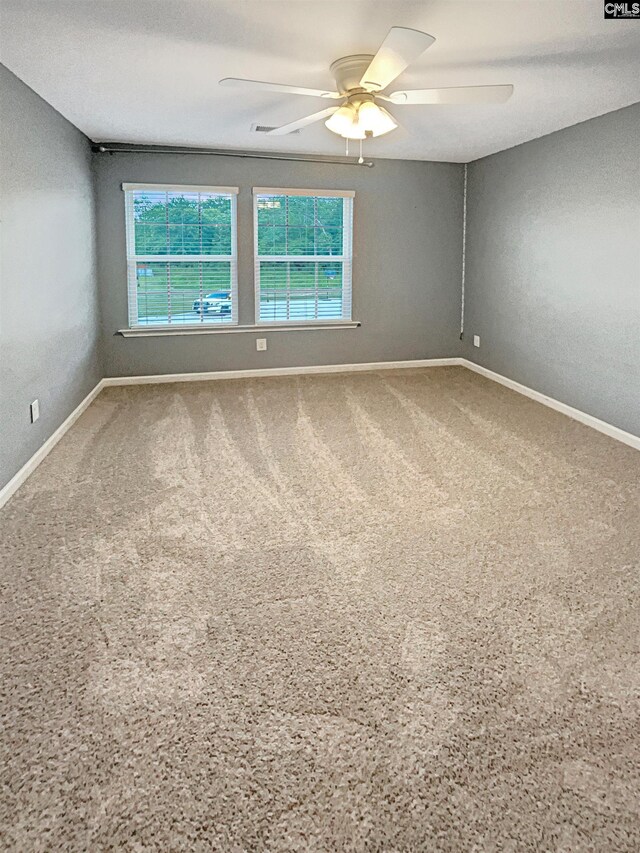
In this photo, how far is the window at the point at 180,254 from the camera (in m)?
5.57

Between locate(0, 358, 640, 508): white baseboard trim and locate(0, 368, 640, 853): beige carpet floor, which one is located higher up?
locate(0, 358, 640, 508): white baseboard trim

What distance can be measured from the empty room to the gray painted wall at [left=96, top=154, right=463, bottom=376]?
3 centimetres

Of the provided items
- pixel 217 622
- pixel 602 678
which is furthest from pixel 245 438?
pixel 602 678

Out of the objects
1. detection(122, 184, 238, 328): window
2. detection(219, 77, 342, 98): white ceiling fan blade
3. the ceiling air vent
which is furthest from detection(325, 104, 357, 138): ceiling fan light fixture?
detection(122, 184, 238, 328): window

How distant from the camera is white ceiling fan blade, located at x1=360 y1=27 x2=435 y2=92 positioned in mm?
2295

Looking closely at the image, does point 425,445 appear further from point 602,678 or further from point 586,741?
point 586,741

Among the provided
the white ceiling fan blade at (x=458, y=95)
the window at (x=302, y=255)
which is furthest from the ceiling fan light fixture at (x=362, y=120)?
the window at (x=302, y=255)

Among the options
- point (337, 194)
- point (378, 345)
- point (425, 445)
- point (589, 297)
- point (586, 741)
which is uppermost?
point (337, 194)

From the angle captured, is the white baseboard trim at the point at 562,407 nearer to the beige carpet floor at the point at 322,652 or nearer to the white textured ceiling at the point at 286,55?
the beige carpet floor at the point at 322,652

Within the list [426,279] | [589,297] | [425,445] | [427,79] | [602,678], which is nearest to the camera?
[602,678]

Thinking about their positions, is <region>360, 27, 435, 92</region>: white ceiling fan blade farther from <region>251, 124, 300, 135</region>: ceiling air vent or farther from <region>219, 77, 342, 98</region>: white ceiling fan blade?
<region>251, 124, 300, 135</region>: ceiling air vent

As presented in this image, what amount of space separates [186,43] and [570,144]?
10.3ft

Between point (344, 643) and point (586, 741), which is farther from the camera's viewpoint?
point (344, 643)

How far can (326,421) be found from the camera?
4.61 meters
